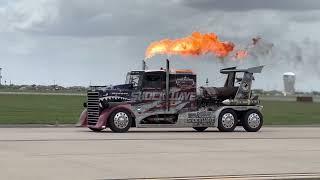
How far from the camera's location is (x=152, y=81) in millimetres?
26672

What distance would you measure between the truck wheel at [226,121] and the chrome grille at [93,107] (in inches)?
201

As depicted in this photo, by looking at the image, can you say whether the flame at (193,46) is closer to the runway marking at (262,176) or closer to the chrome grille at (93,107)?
the chrome grille at (93,107)

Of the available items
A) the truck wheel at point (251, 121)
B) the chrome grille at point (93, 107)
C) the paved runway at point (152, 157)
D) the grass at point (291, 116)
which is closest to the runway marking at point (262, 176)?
the paved runway at point (152, 157)

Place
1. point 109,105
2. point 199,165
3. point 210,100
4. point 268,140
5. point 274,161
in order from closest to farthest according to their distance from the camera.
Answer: point 199,165 < point 274,161 < point 268,140 < point 109,105 < point 210,100

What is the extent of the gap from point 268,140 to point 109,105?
6.76 m

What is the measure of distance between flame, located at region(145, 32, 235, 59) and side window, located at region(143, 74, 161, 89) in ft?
9.60

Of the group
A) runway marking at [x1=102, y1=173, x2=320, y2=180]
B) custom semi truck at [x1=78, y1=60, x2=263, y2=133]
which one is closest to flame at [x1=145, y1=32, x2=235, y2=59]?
custom semi truck at [x1=78, y1=60, x2=263, y2=133]

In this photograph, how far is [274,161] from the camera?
15.1m

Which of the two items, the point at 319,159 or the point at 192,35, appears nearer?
the point at 319,159

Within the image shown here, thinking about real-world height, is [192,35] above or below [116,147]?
above

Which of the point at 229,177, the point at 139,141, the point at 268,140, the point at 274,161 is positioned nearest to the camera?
the point at 229,177

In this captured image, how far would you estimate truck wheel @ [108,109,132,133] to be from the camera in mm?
25641

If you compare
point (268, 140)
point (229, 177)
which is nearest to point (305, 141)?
point (268, 140)

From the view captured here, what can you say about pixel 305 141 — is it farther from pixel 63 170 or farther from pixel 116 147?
pixel 63 170
